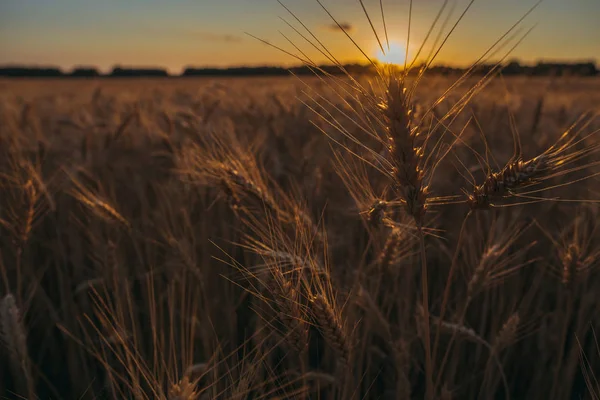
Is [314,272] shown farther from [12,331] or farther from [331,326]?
[12,331]

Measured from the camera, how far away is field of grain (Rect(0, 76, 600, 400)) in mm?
1111

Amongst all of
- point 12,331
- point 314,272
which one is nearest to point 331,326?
point 314,272

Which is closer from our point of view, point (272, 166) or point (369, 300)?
point (369, 300)

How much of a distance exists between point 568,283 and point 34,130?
3669mm

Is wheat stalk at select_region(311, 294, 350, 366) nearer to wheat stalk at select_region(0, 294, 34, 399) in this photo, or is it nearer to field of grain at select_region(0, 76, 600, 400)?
field of grain at select_region(0, 76, 600, 400)

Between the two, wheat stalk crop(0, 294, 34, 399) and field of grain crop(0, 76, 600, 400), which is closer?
field of grain crop(0, 76, 600, 400)

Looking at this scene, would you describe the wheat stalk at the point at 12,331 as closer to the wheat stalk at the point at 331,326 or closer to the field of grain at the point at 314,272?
the field of grain at the point at 314,272

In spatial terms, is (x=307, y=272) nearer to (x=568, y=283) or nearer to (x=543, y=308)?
(x=568, y=283)

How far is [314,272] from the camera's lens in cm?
119

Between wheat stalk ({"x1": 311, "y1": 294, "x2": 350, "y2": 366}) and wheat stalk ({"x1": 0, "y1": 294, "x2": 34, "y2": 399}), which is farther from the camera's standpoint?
wheat stalk ({"x1": 0, "y1": 294, "x2": 34, "y2": 399})

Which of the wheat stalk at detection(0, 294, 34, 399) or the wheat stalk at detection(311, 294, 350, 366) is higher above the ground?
the wheat stalk at detection(311, 294, 350, 366)

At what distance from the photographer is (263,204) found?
1.54m

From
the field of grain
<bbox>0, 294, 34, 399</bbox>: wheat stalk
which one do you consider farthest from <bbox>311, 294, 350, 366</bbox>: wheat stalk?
<bbox>0, 294, 34, 399</bbox>: wheat stalk

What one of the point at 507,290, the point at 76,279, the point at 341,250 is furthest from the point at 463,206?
the point at 76,279
